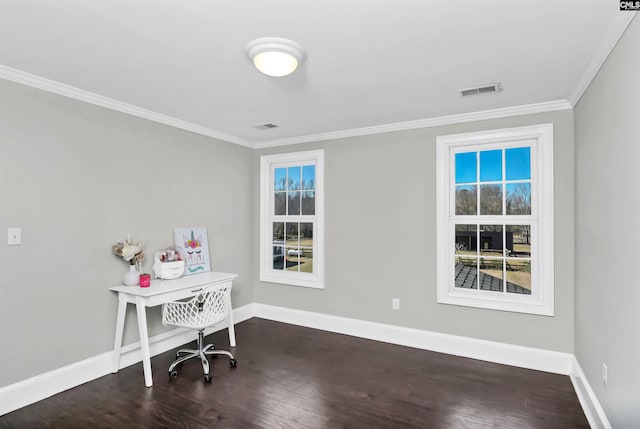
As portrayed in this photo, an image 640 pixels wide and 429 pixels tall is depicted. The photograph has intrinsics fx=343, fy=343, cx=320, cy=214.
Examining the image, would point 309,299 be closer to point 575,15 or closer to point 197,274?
point 197,274

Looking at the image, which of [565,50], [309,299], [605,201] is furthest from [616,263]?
[309,299]

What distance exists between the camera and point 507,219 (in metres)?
3.39

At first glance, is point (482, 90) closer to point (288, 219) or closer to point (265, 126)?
point (265, 126)

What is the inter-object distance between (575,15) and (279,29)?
1571 mm

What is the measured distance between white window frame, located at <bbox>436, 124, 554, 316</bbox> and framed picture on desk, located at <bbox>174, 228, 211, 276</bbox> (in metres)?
2.64

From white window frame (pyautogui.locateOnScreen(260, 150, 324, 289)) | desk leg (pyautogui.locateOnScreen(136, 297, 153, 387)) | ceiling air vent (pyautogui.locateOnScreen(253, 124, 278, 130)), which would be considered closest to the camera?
desk leg (pyautogui.locateOnScreen(136, 297, 153, 387))

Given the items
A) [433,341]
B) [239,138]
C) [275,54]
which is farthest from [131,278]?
[433,341]

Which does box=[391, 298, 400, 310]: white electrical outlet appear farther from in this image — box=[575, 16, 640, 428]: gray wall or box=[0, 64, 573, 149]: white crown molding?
box=[0, 64, 573, 149]: white crown molding

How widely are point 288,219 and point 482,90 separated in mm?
2810

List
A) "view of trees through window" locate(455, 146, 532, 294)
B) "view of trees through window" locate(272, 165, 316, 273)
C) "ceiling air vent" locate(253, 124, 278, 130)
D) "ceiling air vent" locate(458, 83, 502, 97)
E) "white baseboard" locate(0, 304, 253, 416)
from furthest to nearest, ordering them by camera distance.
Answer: "view of trees through window" locate(272, 165, 316, 273) → "ceiling air vent" locate(253, 124, 278, 130) → "view of trees through window" locate(455, 146, 532, 294) → "ceiling air vent" locate(458, 83, 502, 97) → "white baseboard" locate(0, 304, 253, 416)

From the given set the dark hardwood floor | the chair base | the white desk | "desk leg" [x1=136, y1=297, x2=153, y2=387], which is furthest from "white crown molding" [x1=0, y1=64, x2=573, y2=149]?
the dark hardwood floor

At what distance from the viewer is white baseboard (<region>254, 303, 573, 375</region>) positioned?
10.3ft

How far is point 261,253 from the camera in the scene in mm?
4801

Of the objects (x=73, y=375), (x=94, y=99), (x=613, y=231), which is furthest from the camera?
(x=94, y=99)
